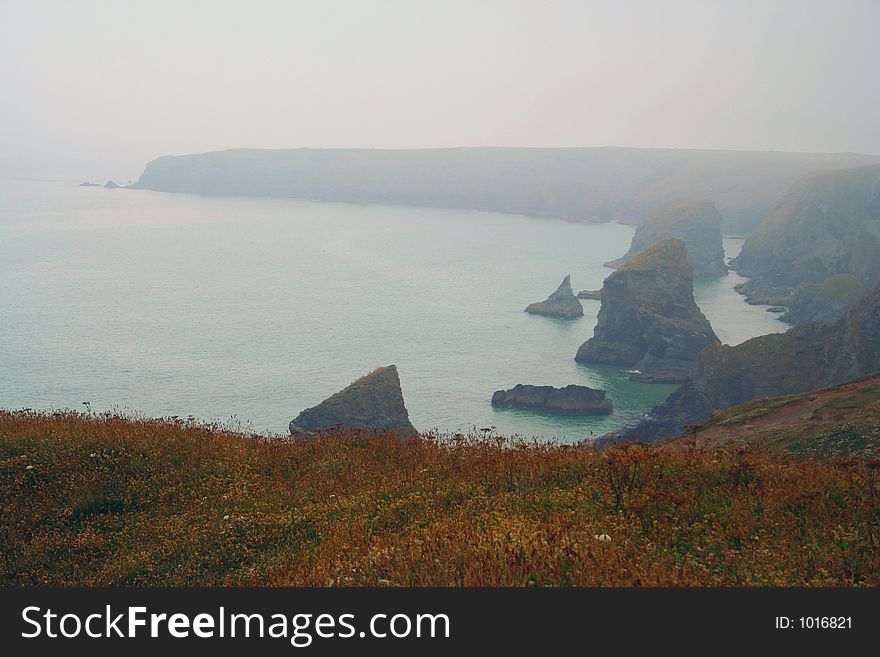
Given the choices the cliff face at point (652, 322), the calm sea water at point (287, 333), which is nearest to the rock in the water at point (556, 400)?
the calm sea water at point (287, 333)

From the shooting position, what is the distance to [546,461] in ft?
35.6

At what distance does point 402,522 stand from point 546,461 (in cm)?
292

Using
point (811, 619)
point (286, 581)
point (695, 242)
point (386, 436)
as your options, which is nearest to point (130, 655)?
point (286, 581)

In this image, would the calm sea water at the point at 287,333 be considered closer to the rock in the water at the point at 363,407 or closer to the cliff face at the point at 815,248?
the rock in the water at the point at 363,407

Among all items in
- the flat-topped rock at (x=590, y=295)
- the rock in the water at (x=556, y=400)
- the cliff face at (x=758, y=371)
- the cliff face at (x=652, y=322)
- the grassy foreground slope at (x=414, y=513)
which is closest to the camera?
the grassy foreground slope at (x=414, y=513)

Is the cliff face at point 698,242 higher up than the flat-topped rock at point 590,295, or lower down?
higher up

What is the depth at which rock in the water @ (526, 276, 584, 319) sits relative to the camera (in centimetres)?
12538

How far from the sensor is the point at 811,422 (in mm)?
28812

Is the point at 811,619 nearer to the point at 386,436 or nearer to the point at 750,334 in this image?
the point at 386,436

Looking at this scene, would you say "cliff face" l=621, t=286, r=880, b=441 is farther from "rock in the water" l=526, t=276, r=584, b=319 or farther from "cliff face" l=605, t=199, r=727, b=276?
"cliff face" l=605, t=199, r=727, b=276

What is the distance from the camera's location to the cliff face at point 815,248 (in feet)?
524

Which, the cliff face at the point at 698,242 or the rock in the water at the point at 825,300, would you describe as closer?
the rock in the water at the point at 825,300

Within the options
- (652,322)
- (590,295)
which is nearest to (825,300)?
(590,295)

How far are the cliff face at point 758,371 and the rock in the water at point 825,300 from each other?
56.7 metres
